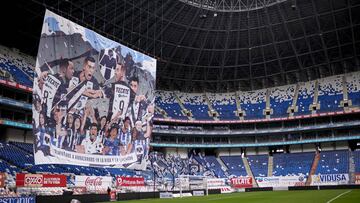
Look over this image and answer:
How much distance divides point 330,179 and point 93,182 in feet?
126

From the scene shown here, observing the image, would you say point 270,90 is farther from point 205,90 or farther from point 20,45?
point 20,45

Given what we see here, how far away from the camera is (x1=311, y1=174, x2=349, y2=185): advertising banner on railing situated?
60.5 meters

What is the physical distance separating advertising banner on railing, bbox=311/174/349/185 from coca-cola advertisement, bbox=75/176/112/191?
35736 millimetres

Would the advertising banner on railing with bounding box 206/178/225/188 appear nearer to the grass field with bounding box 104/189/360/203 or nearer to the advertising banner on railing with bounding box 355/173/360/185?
the grass field with bounding box 104/189/360/203

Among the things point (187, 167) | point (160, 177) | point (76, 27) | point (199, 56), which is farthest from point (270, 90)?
point (76, 27)

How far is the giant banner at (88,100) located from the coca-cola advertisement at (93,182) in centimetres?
593

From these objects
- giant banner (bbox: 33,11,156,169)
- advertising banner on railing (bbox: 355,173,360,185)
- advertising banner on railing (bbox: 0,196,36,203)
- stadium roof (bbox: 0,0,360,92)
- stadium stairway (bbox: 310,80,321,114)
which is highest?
stadium roof (bbox: 0,0,360,92)

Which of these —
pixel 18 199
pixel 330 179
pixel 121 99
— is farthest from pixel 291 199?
pixel 330 179

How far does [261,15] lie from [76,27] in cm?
3966

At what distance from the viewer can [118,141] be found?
3666 cm

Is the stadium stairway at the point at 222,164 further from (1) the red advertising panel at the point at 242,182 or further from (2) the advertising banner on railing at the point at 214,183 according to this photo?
(2) the advertising banner on railing at the point at 214,183

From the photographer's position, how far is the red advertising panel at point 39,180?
31.6 metres

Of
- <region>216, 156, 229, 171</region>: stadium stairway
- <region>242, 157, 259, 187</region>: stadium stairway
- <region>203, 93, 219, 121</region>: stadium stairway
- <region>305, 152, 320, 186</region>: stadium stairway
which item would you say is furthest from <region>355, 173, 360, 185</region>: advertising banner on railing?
<region>203, 93, 219, 121</region>: stadium stairway

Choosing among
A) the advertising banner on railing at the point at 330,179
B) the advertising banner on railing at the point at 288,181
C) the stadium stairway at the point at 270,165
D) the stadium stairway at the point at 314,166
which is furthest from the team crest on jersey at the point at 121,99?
the stadium stairway at the point at 270,165
